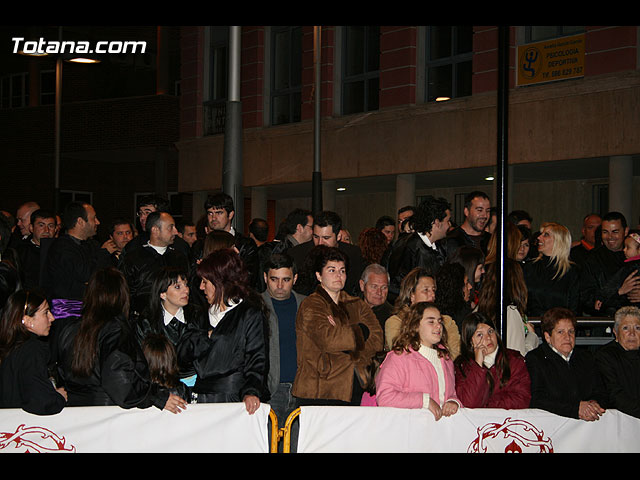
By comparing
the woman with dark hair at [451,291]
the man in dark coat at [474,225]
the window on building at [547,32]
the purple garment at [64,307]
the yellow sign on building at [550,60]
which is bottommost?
the purple garment at [64,307]

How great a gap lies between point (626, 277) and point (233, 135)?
467 centimetres

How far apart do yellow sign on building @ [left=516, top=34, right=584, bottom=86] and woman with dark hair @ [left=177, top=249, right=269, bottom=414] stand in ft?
41.7

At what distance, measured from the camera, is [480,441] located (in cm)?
607

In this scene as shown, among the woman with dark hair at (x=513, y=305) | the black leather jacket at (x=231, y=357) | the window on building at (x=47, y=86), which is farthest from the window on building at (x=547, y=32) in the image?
the window on building at (x=47, y=86)

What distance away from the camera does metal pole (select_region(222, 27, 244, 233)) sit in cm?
980

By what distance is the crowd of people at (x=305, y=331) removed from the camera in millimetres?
5988

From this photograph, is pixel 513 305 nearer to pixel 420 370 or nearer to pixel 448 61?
pixel 420 370

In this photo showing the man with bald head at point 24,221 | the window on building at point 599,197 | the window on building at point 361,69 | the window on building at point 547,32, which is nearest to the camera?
the man with bald head at point 24,221

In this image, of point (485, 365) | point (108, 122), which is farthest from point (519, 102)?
point (108, 122)

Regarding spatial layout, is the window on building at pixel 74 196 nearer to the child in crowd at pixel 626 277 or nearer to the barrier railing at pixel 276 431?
the child in crowd at pixel 626 277

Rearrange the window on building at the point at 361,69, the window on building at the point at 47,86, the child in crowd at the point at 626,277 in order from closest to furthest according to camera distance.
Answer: the child in crowd at the point at 626,277 → the window on building at the point at 361,69 → the window on building at the point at 47,86

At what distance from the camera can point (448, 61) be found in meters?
19.6

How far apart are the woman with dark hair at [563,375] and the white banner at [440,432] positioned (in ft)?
0.44
